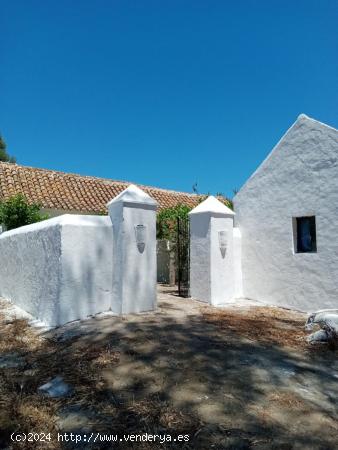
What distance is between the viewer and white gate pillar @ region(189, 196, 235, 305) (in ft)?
28.1

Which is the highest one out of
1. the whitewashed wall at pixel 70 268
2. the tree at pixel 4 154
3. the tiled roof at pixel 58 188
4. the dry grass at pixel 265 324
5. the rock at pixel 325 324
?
the tree at pixel 4 154

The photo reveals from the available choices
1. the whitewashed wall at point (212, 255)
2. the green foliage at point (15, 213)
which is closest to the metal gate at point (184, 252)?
the whitewashed wall at point (212, 255)

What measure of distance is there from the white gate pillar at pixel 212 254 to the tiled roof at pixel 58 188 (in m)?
7.58

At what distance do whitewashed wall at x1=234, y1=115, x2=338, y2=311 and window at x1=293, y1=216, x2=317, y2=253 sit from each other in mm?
194

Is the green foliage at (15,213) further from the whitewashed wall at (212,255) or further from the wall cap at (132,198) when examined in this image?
the wall cap at (132,198)

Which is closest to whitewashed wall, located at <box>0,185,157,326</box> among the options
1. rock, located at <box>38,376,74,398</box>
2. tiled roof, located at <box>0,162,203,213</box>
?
rock, located at <box>38,376,74,398</box>

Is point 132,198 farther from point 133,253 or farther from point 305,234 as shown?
point 305,234

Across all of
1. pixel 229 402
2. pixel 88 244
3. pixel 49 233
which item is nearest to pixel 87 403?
pixel 229 402

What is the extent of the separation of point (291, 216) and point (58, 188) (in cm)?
1176

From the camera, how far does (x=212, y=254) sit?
8539 millimetres

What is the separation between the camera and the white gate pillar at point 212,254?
8.57 meters

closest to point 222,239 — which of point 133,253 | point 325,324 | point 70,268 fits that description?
point 133,253

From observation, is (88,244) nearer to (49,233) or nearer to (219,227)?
(49,233)

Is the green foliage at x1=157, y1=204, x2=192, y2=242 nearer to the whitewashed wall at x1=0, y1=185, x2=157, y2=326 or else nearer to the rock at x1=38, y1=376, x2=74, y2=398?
the whitewashed wall at x1=0, y1=185, x2=157, y2=326
